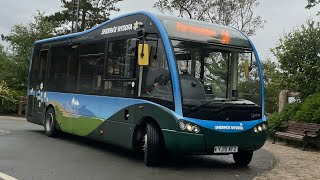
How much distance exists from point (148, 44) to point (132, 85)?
39.3 inches

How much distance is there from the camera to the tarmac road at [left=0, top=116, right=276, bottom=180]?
859cm

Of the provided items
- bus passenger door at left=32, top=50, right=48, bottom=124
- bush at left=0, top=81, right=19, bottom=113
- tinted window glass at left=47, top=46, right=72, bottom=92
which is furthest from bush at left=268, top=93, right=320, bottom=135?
bush at left=0, top=81, right=19, bottom=113

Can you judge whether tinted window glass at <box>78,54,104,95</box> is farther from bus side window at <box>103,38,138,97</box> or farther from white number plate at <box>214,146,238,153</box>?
white number plate at <box>214,146,238,153</box>

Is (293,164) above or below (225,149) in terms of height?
below

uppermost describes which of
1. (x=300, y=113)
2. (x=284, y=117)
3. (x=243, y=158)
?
(x=300, y=113)

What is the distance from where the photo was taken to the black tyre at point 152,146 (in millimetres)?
9398

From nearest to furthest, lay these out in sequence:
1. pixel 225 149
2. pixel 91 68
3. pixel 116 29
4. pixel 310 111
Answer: pixel 225 149 < pixel 116 29 < pixel 91 68 < pixel 310 111

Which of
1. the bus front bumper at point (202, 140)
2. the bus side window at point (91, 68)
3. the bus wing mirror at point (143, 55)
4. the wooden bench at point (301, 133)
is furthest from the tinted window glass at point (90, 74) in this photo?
the wooden bench at point (301, 133)

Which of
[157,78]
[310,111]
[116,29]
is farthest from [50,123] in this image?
[310,111]

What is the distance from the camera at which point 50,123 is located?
14602mm

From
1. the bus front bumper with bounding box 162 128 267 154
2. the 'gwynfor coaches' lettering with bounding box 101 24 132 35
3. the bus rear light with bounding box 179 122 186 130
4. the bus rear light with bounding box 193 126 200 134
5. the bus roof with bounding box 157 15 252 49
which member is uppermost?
the 'gwynfor coaches' lettering with bounding box 101 24 132 35

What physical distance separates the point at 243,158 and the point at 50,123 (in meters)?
6.52

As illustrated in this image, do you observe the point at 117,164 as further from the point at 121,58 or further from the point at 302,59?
the point at 302,59

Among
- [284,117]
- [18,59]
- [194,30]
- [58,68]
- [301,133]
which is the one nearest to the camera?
[194,30]
